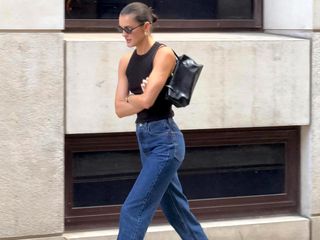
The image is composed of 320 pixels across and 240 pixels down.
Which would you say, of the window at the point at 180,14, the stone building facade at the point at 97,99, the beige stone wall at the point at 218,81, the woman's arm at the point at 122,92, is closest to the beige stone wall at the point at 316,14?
the stone building facade at the point at 97,99

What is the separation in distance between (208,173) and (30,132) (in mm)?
1683

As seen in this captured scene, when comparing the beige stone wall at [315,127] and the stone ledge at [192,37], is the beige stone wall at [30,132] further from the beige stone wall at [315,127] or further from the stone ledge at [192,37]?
the beige stone wall at [315,127]

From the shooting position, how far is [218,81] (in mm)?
6359

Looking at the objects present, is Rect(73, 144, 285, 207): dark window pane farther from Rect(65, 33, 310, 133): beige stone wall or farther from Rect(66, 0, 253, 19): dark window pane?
Rect(66, 0, 253, 19): dark window pane

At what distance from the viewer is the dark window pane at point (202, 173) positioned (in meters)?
6.28

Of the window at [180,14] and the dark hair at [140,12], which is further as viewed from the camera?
the window at [180,14]

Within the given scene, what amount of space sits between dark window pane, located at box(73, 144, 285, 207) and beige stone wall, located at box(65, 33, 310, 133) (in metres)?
0.34

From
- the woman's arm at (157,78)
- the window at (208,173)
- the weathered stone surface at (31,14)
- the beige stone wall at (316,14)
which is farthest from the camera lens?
the beige stone wall at (316,14)

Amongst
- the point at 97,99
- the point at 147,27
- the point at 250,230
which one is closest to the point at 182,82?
the point at 147,27

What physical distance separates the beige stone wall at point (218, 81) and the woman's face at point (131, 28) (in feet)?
3.84

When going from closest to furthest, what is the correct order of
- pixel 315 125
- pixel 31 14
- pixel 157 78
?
1. pixel 157 78
2. pixel 31 14
3. pixel 315 125

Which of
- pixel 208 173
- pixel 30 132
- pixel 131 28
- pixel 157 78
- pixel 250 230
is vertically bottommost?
pixel 250 230

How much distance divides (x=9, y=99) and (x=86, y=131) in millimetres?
660

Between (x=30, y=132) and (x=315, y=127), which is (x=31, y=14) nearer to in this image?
(x=30, y=132)
